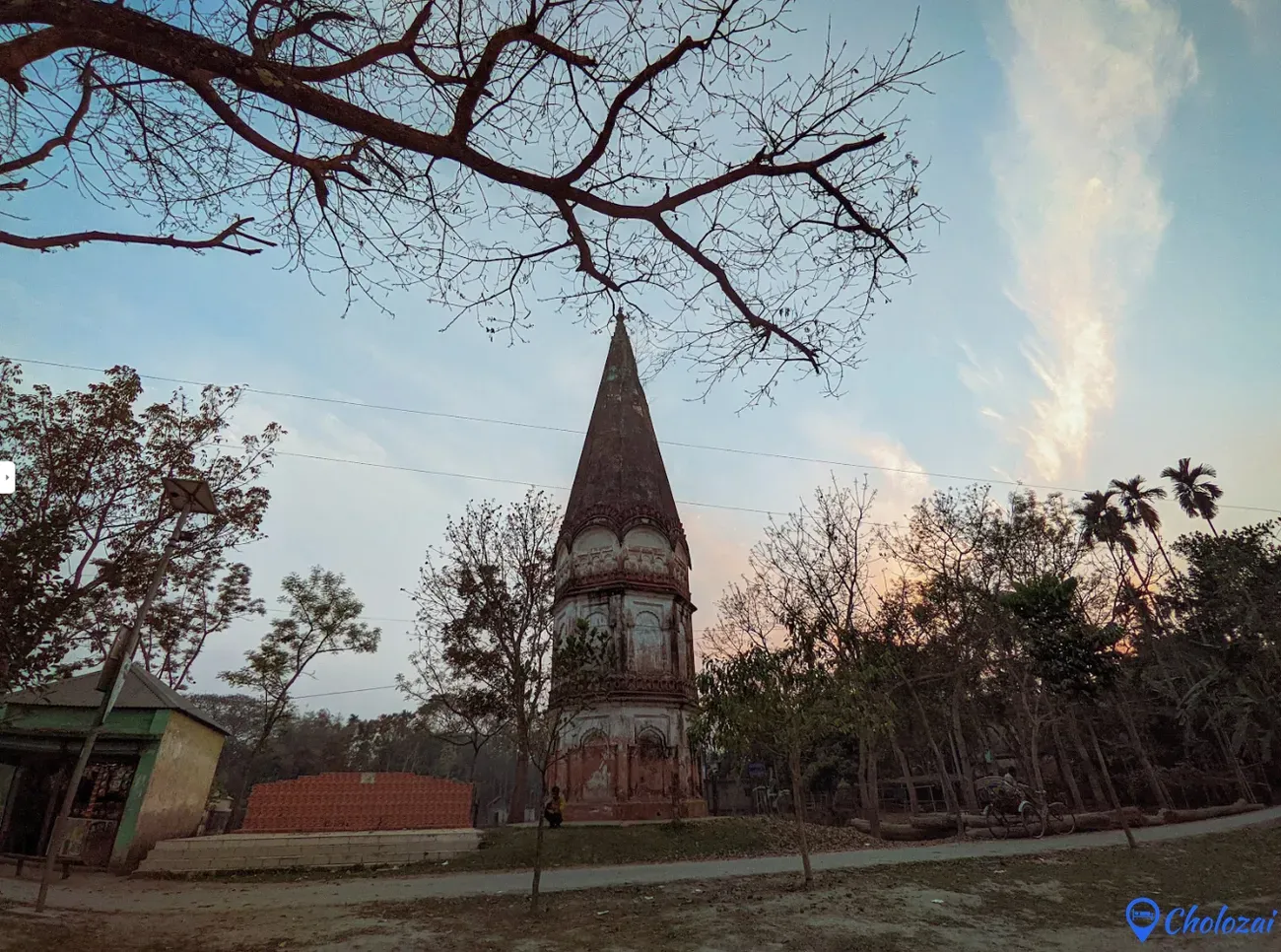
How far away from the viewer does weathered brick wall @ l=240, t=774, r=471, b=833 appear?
16.9 metres

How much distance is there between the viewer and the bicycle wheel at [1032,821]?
19.1 meters

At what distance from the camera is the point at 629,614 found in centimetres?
2238

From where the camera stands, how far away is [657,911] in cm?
834

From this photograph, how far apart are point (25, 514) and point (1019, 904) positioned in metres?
18.3

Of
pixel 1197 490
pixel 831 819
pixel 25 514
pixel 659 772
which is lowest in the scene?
pixel 831 819

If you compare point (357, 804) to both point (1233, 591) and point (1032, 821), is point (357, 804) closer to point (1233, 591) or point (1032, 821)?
point (1032, 821)

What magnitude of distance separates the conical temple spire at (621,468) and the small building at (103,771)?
524 inches

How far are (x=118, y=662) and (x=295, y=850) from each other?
24.6 feet

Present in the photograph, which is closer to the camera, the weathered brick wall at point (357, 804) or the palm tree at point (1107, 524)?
the weathered brick wall at point (357, 804)

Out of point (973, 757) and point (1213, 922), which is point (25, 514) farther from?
point (973, 757)

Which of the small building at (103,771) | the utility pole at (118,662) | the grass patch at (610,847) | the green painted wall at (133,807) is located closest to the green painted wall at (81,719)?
the small building at (103,771)

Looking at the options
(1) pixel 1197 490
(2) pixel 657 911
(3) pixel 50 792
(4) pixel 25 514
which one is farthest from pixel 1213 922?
(1) pixel 1197 490

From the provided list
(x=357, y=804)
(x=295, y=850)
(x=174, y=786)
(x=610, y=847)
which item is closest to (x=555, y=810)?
(x=610, y=847)

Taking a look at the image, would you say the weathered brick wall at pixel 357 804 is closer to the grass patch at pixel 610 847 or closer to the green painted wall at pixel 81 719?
the grass patch at pixel 610 847
